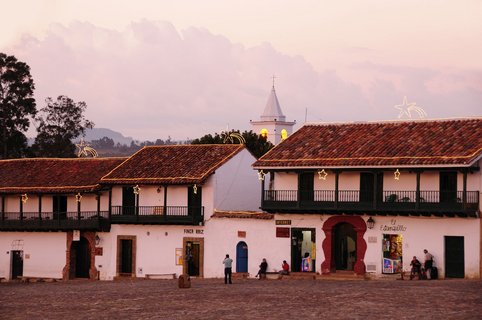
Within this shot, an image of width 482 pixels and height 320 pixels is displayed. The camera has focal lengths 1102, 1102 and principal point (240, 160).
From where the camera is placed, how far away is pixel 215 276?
57531mm

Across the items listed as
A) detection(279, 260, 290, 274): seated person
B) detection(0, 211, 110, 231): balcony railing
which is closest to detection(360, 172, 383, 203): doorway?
detection(279, 260, 290, 274): seated person

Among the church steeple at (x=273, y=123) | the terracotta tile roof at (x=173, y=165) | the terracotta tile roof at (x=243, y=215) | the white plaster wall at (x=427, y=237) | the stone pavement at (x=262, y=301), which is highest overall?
the church steeple at (x=273, y=123)

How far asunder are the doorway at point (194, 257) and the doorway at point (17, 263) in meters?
12.6

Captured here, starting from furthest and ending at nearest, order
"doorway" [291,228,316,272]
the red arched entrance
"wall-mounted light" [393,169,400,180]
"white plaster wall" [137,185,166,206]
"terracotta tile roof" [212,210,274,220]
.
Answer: "white plaster wall" [137,185,166,206]
"terracotta tile roof" [212,210,274,220]
"doorway" [291,228,316,272]
the red arched entrance
"wall-mounted light" [393,169,400,180]

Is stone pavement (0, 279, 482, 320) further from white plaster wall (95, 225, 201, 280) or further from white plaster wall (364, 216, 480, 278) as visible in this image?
white plaster wall (95, 225, 201, 280)

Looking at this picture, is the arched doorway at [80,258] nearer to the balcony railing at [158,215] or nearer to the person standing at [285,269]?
the balcony railing at [158,215]

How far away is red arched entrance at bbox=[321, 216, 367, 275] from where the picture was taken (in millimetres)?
52531

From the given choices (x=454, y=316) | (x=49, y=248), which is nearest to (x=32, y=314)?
(x=454, y=316)

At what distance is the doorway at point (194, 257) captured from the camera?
5825 centimetres

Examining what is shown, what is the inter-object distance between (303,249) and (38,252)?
1840 centimetres

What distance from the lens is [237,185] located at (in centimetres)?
6025

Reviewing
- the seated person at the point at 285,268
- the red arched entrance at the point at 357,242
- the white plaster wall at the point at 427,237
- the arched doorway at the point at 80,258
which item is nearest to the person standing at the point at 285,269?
the seated person at the point at 285,268

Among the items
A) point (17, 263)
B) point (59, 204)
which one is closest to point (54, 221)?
point (59, 204)

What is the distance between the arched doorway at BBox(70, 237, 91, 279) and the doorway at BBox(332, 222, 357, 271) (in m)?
16.6
